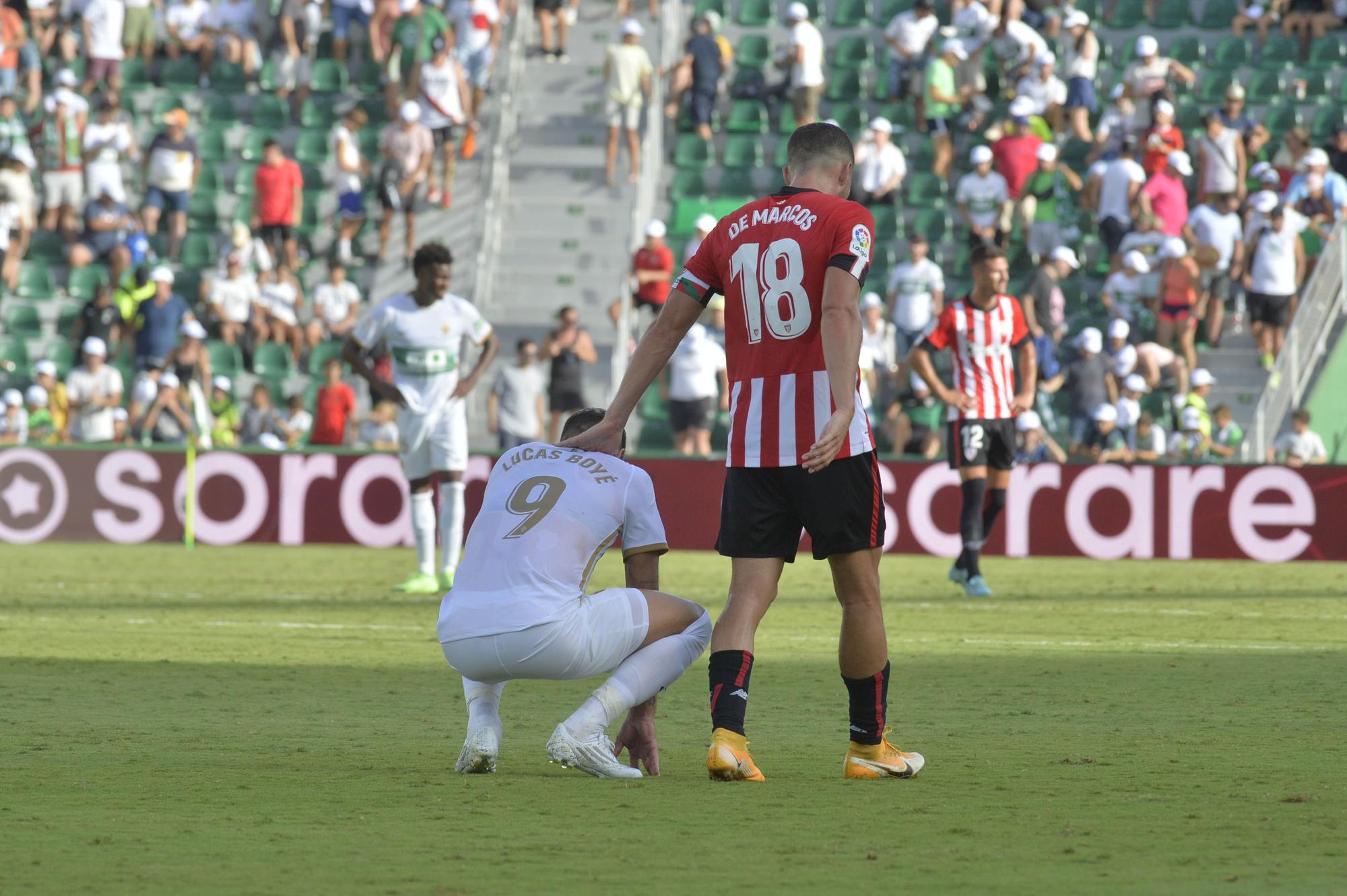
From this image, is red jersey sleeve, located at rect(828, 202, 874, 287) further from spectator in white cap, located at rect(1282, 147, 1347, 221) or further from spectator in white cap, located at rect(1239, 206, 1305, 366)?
spectator in white cap, located at rect(1282, 147, 1347, 221)

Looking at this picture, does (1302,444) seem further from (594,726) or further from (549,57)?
(594,726)

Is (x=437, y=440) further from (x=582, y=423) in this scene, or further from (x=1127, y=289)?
(x=1127, y=289)

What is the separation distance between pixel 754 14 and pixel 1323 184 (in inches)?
324

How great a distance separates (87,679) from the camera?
356 inches

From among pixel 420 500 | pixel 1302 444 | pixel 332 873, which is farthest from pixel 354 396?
pixel 332 873

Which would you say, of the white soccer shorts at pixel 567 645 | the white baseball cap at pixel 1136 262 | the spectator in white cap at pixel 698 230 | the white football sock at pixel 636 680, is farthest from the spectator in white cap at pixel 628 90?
the white soccer shorts at pixel 567 645

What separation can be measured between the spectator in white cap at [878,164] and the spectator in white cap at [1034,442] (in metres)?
4.86

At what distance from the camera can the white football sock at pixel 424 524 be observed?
13836mm

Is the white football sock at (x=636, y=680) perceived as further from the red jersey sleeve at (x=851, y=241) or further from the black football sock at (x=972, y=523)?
the black football sock at (x=972, y=523)

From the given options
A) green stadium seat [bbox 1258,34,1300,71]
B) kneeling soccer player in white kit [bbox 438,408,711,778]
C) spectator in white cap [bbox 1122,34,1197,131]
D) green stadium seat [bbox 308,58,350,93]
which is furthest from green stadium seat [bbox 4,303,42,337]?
kneeling soccer player in white kit [bbox 438,408,711,778]

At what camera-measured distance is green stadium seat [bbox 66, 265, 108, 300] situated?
2391cm

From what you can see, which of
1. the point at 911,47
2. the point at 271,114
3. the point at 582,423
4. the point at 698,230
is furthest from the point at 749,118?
the point at 582,423

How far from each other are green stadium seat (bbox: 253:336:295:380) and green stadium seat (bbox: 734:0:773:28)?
8.00 meters

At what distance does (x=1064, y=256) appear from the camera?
21.3 m
